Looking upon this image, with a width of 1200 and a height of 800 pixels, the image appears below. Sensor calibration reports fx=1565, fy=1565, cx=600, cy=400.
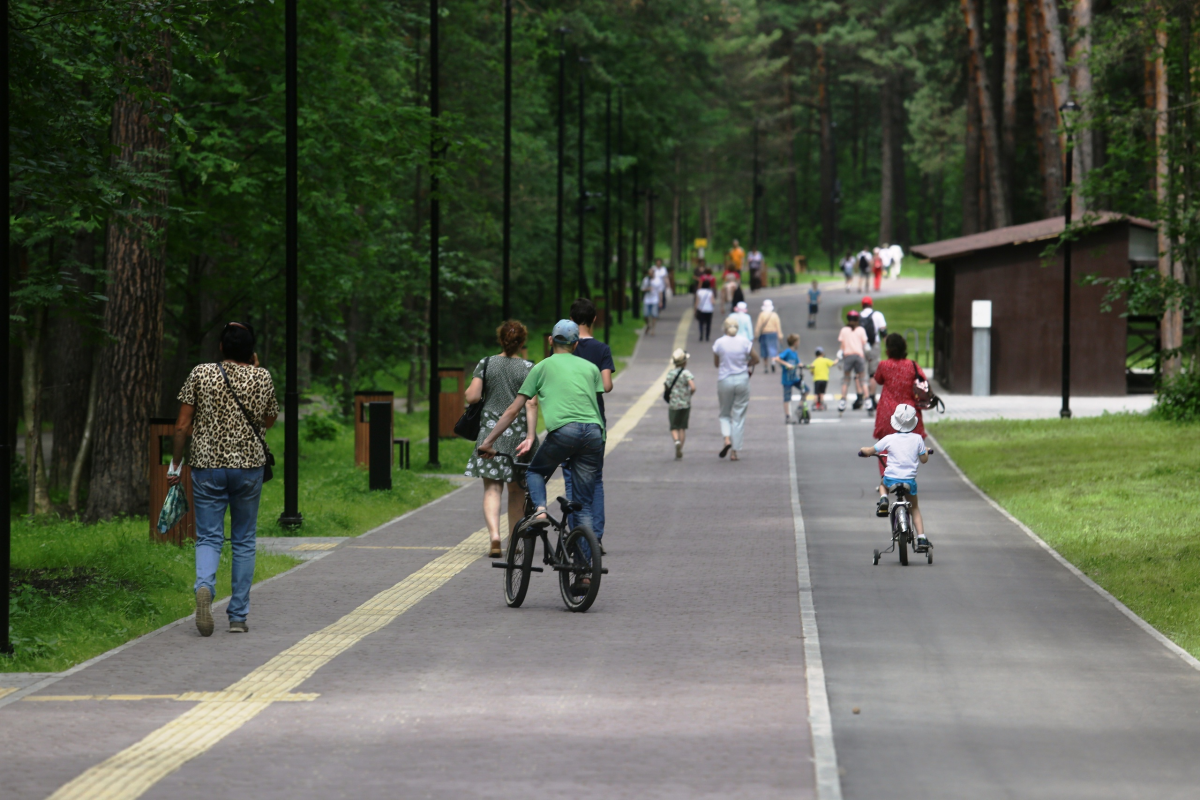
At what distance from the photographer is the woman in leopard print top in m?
9.28

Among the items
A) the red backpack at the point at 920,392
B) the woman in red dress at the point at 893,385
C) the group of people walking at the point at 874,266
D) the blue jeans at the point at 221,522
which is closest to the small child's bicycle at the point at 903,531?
the woman in red dress at the point at 893,385

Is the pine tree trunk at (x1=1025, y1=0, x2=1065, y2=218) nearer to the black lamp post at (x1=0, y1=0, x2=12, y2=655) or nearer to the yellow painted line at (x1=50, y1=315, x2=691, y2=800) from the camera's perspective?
the yellow painted line at (x1=50, y1=315, x2=691, y2=800)

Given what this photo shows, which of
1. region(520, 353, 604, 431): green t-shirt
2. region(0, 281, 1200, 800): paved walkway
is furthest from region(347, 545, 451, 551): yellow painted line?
region(520, 353, 604, 431): green t-shirt

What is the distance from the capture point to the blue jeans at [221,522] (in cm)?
929

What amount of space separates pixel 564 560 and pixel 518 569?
0.39 metres

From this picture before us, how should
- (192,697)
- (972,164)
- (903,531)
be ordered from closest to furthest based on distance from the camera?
(192,697) → (903,531) → (972,164)

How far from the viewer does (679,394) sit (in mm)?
21906

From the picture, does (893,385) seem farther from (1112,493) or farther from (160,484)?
(160,484)

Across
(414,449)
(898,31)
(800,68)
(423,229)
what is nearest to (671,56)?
(898,31)

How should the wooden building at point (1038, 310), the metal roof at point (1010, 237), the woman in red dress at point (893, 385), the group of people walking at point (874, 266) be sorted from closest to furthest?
the woman in red dress at point (893, 385), the metal roof at point (1010, 237), the wooden building at point (1038, 310), the group of people walking at point (874, 266)

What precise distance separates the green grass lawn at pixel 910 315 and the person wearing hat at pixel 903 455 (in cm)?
2929

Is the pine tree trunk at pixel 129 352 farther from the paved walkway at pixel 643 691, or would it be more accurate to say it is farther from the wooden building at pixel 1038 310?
the wooden building at pixel 1038 310

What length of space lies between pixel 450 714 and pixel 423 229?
110ft

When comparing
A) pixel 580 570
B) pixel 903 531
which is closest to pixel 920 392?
pixel 903 531
